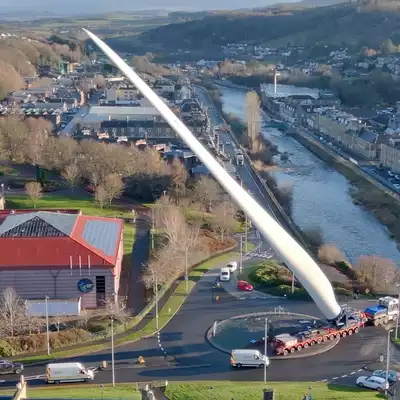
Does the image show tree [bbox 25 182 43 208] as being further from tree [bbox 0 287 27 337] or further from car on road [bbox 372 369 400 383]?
car on road [bbox 372 369 400 383]

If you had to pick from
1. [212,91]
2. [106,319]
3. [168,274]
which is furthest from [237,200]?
Answer: [212,91]

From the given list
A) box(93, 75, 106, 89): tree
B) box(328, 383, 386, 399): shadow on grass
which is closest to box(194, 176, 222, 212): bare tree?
box(328, 383, 386, 399): shadow on grass

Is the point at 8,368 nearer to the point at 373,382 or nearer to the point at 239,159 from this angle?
the point at 373,382

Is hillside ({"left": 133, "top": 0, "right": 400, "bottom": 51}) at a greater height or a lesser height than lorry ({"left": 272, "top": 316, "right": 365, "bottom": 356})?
greater

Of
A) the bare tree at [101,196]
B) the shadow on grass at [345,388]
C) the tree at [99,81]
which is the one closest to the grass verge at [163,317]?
the shadow on grass at [345,388]

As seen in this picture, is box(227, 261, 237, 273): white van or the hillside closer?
box(227, 261, 237, 273): white van

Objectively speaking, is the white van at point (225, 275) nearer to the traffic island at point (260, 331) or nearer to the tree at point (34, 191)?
the traffic island at point (260, 331)
